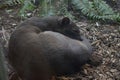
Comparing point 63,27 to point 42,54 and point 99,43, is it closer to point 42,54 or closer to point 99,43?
point 99,43

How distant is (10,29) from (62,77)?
1.35m

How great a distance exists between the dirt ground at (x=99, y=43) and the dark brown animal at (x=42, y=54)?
19 centimetres

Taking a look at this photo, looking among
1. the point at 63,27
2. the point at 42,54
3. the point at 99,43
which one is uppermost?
the point at 63,27

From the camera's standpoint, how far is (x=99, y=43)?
14.7 ft

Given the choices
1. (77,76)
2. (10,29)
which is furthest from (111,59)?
(10,29)

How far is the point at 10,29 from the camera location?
4766 millimetres

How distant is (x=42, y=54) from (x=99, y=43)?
1241 mm

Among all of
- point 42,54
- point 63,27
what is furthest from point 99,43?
point 42,54

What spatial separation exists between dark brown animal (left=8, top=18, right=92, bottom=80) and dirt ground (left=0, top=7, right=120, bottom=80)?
0.63 feet

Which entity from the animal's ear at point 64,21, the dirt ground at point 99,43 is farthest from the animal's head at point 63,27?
the dirt ground at point 99,43

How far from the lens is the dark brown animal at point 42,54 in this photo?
347 centimetres

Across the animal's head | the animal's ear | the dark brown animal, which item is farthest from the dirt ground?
the animal's ear

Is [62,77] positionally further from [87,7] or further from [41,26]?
[87,7]

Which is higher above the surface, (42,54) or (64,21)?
(64,21)
